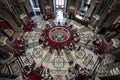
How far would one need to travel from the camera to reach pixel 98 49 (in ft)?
82.4

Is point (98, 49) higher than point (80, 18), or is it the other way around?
point (80, 18)

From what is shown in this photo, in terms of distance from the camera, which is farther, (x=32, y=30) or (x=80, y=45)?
(x=32, y=30)

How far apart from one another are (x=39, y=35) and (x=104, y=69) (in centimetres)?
1300

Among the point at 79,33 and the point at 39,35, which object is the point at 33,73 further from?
the point at 79,33

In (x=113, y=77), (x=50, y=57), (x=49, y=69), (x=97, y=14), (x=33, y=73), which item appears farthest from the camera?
(x=97, y=14)

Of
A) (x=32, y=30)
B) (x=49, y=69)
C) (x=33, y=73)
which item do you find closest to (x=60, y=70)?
(x=49, y=69)

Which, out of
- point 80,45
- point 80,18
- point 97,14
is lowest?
point 80,45

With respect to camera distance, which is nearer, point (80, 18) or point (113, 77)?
point (113, 77)

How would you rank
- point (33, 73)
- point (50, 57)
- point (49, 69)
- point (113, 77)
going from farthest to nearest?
1. point (50, 57)
2. point (49, 69)
3. point (33, 73)
4. point (113, 77)

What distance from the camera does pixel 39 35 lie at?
28141mm

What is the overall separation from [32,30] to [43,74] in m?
9.86

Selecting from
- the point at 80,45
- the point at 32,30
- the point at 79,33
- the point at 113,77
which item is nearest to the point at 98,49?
the point at 80,45

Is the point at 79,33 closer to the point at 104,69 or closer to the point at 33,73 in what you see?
the point at 104,69

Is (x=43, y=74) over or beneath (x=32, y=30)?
beneath
